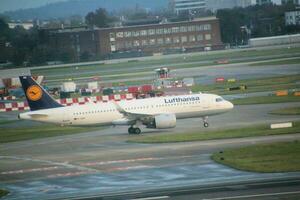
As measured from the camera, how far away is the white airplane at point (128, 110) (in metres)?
72.4

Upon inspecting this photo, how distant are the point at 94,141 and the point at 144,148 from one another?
9.26 metres

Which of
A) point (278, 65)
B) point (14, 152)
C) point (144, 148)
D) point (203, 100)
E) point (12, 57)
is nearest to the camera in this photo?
point (144, 148)

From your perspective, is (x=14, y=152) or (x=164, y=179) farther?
(x=14, y=152)

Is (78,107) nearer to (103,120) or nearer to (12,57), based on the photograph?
(103,120)

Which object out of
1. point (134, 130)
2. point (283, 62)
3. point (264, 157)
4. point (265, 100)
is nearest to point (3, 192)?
point (264, 157)

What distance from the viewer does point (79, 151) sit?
63188mm

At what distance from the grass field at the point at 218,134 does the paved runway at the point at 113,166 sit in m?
1.81

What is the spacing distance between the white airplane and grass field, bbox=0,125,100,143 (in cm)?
425

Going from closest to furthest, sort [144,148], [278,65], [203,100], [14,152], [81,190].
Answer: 1. [81,190]
2. [144,148]
3. [14,152]
4. [203,100]
5. [278,65]

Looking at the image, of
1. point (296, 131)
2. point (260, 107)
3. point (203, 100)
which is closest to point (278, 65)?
point (260, 107)

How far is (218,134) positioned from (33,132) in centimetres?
2408

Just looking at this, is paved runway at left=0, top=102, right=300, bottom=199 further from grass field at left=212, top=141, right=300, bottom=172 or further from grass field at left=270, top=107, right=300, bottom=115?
grass field at left=270, top=107, right=300, bottom=115

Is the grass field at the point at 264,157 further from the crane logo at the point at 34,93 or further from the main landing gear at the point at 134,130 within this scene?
the crane logo at the point at 34,93

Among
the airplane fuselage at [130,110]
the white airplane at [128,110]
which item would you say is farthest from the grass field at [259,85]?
the white airplane at [128,110]
